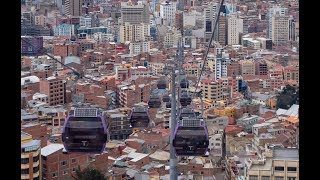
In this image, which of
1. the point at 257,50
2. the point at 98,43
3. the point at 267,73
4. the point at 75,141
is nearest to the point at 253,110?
the point at 267,73

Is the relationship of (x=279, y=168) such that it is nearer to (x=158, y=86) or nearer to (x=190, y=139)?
(x=158, y=86)

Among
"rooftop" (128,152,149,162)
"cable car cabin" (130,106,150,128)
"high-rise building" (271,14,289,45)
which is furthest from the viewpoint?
"high-rise building" (271,14,289,45)

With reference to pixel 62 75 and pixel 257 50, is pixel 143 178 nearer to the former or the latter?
pixel 62 75

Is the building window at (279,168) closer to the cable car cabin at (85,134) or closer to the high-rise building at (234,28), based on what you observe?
the cable car cabin at (85,134)

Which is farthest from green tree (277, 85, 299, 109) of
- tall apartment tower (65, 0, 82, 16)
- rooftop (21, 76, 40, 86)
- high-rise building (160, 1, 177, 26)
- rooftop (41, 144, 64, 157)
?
tall apartment tower (65, 0, 82, 16)

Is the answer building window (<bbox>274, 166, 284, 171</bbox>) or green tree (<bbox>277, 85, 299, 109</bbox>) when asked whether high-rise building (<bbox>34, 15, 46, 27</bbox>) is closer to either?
green tree (<bbox>277, 85, 299, 109</bbox>)

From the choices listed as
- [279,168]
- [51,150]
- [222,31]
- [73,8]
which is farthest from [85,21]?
[279,168]

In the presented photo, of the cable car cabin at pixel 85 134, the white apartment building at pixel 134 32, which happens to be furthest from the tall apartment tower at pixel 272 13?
the cable car cabin at pixel 85 134
